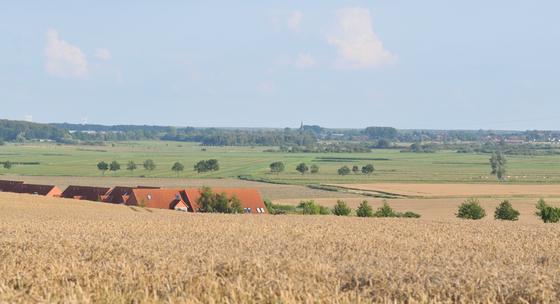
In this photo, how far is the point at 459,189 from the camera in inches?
4281

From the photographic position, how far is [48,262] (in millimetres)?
16625

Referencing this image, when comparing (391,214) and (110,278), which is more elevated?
(110,278)

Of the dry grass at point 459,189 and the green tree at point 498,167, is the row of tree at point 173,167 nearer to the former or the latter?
the dry grass at point 459,189

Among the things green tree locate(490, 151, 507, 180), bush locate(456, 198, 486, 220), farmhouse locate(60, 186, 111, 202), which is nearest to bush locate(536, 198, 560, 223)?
bush locate(456, 198, 486, 220)

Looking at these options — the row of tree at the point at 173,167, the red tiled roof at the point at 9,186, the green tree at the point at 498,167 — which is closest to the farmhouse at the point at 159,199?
the red tiled roof at the point at 9,186

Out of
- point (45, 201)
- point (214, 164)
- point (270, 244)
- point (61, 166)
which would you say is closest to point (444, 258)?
point (270, 244)

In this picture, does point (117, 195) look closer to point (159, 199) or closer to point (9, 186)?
point (159, 199)

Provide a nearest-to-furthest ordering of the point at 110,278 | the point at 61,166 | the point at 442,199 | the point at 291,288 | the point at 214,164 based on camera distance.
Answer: the point at 291,288
the point at 110,278
the point at 442,199
the point at 214,164
the point at 61,166

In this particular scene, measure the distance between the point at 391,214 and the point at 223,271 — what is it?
162 feet

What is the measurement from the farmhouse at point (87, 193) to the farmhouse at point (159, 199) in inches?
258

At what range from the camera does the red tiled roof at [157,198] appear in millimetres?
70375

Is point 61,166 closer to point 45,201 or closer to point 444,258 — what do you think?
point 45,201

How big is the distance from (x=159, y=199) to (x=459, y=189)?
49.0 metres

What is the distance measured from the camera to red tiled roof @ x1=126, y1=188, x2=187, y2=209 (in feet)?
231
